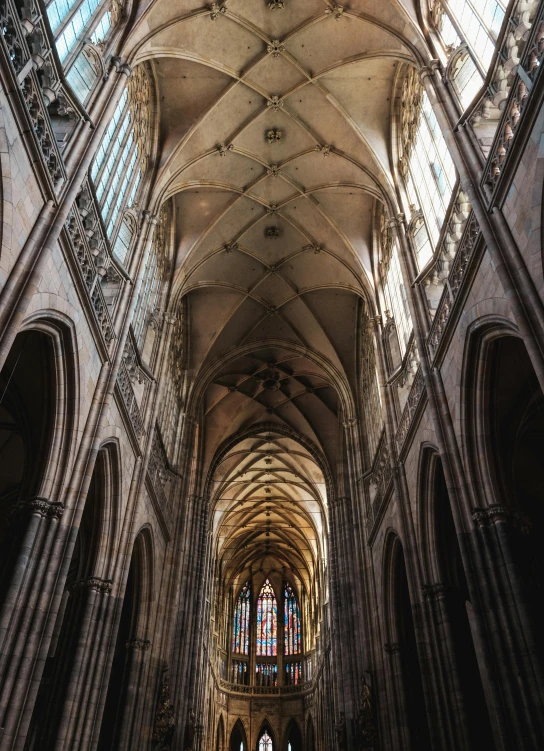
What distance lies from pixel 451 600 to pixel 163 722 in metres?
8.67

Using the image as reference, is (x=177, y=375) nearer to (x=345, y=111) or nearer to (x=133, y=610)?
(x=133, y=610)

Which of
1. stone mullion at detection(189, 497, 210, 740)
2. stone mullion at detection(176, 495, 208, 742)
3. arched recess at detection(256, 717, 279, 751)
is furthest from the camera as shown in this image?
arched recess at detection(256, 717, 279, 751)

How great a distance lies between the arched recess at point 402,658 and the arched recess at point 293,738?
2767 centimetres

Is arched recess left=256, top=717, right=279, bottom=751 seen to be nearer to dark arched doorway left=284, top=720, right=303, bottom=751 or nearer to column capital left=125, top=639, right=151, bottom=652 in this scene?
dark arched doorway left=284, top=720, right=303, bottom=751

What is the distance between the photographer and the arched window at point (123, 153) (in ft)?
44.9

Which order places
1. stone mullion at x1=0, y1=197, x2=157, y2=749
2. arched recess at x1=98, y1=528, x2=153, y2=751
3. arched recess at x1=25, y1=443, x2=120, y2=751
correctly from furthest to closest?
1. arched recess at x1=98, y1=528, x2=153, y2=751
2. arched recess at x1=25, y1=443, x2=120, y2=751
3. stone mullion at x1=0, y1=197, x2=157, y2=749

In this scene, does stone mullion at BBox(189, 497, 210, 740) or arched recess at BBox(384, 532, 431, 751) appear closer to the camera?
arched recess at BBox(384, 532, 431, 751)

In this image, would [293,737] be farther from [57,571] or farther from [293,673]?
[57,571]

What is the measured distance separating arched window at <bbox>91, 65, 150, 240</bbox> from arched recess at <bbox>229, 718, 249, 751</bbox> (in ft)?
118

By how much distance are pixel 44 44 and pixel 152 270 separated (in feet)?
→ 29.0

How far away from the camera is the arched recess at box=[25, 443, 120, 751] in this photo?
1068cm

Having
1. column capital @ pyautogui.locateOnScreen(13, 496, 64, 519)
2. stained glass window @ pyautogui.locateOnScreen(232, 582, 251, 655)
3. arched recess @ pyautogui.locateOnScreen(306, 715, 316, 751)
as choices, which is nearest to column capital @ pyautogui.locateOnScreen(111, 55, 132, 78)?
column capital @ pyautogui.locateOnScreen(13, 496, 64, 519)

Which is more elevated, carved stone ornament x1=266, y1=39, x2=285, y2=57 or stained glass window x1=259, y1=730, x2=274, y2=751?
carved stone ornament x1=266, y1=39, x2=285, y2=57

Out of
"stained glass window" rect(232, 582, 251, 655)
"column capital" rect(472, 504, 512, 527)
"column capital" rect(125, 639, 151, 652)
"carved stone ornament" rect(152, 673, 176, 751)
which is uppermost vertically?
"stained glass window" rect(232, 582, 251, 655)
